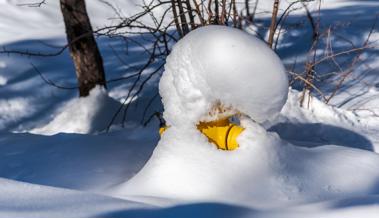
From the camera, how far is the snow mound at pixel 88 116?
5.30m

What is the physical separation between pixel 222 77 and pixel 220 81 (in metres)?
0.02

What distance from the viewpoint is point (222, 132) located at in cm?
245

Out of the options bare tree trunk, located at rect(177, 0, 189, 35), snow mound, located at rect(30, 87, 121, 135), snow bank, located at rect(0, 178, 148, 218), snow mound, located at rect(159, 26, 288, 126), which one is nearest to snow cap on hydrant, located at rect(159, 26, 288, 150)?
snow mound, located at rect(159, 26, 288, 126)

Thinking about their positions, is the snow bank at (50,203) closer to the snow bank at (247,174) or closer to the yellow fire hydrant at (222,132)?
the snow bank at (247,174)

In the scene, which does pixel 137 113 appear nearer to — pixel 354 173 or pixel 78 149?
pixel 78 149

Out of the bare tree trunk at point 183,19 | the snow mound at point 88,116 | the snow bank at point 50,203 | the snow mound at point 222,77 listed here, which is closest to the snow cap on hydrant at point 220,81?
the snow mound at point 222,77

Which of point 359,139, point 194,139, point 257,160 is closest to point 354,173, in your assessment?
point 257,160

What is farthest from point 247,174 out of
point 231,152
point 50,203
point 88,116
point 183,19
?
point 88,116

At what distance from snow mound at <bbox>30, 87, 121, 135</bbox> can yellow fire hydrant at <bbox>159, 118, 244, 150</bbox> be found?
2841mm

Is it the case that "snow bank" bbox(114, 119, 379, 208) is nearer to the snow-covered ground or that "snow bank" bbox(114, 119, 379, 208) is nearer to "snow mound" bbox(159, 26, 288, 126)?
the snow-covered ground

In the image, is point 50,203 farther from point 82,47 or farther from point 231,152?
point 82,47

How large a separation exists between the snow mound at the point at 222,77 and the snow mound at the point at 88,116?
2888 mm

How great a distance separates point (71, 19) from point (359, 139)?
2.70 m

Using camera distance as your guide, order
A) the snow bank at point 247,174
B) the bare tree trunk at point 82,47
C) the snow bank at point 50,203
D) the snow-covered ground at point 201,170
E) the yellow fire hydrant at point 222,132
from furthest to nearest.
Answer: the bare tree trunk at point 82,47 < the yellow fire hydrant at point 222,132 < the snow bank at point 247,174 < the snow-covered ground at point 201,170 < the snow bank at point 50,203
